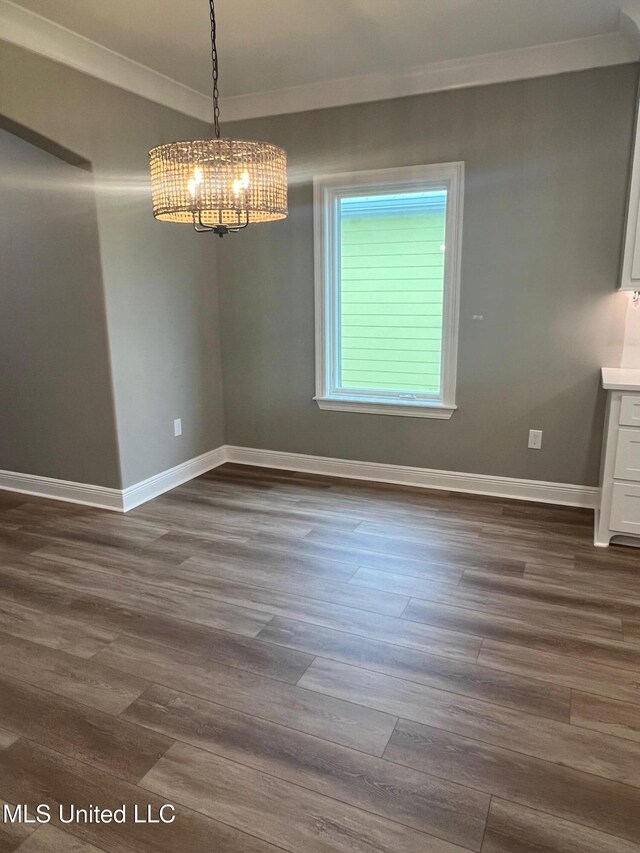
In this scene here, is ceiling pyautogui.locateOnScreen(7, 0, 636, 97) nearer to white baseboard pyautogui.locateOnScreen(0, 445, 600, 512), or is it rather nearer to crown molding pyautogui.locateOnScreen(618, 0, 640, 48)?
crown molding pyautogui.locateOnScreen(618, 0, 640, 48)

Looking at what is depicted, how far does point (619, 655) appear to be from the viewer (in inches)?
83.7

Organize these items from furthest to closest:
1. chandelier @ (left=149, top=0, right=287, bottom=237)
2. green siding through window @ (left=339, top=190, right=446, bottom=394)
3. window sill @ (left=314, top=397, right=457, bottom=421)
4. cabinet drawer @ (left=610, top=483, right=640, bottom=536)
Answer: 1. window sill @ (left=314, top=397, right=457, bottom=421)
2. green siding through window @ (left=339, top=190, right=446, bottom=394)
3. cabinet drawer @ (left=610, top=483, right=640, bottom=536)
4. chandelier @ (left=149, top=0, right=287, bottom=237)

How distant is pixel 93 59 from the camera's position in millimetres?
3043

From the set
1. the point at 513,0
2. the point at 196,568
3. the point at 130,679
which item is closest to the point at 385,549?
the point at 196,568

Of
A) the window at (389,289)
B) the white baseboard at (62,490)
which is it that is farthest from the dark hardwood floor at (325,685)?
the window at (389,289)

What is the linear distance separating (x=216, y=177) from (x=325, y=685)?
6.02 ft

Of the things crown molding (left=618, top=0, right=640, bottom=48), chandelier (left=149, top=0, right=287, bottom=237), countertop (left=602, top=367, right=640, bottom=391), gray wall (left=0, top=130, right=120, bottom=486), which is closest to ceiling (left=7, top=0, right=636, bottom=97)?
crown molding (left=618, top=0, right=640, bottom=48)

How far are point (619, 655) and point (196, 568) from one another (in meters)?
1.87

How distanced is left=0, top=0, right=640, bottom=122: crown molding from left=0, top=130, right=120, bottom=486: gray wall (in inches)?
22.9

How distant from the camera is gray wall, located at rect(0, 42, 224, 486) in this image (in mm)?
2920

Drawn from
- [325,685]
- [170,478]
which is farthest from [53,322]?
[325,685]

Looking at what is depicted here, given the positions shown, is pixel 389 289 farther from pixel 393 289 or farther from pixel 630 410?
pixel 630 410

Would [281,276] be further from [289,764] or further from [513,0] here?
[289,764]

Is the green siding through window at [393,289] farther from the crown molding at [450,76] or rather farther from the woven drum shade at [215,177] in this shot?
the woven drum shade at [215,177]
